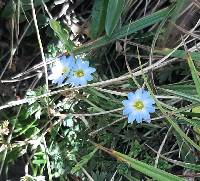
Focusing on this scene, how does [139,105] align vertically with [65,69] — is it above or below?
below

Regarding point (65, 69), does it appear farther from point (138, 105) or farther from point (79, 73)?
point (138, 105)

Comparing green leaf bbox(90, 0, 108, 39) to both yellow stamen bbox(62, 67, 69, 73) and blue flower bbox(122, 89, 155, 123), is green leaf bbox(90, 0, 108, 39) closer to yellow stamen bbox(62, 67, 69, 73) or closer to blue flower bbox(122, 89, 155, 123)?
yellow stamen bbox(62, 67, 69, 73)

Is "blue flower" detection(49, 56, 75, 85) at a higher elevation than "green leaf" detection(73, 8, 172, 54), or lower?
lower

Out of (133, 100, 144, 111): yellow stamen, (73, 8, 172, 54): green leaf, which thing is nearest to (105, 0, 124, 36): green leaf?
(73, 8, 172, 54): green leaf

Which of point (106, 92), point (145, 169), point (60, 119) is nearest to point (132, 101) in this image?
point (106, 92)

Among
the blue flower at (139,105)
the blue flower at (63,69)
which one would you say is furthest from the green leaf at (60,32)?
the blue flower at (139,105)

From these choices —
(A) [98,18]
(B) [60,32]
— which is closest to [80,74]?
(B) [60,32]

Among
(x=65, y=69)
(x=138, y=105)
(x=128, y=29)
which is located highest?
(x=128, y=29)
